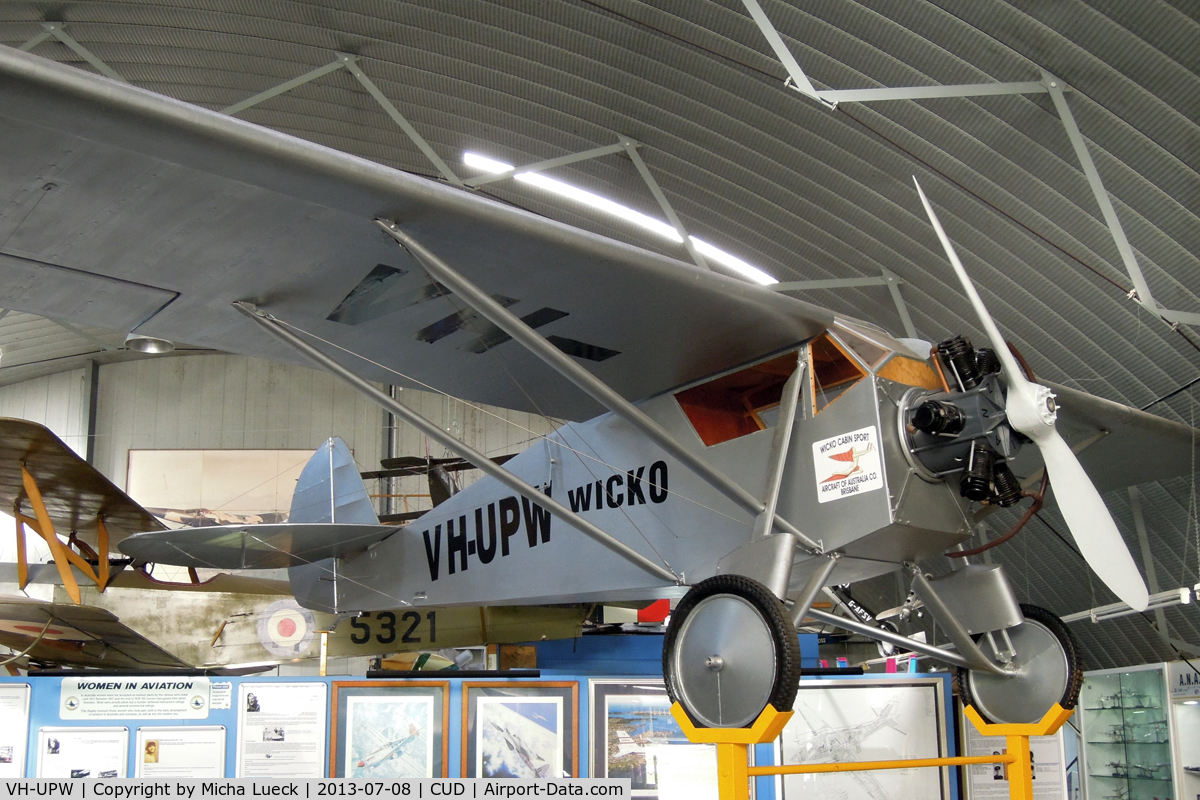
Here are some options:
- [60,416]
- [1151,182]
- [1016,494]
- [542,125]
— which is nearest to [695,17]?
[542,125]

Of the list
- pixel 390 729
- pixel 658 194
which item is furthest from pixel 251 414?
pixel 390 729

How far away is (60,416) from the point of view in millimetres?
24312

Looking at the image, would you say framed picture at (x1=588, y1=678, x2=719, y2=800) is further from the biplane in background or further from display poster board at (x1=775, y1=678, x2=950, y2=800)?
the biplane in background

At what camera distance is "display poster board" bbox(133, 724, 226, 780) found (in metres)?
5.59

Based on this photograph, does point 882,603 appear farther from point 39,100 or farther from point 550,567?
point 39,100

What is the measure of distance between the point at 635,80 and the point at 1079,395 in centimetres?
744

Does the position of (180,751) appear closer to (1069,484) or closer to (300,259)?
(300,259)

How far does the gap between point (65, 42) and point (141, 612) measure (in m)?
7.86

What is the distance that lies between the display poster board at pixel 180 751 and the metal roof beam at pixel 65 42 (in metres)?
9.26

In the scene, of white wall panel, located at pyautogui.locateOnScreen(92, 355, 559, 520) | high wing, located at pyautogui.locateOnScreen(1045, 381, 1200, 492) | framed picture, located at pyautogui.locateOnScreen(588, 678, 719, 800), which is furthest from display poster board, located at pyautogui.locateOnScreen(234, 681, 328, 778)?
white wall panel, located at pyautogui.locateOnScreen(92, 355, 559, 520)

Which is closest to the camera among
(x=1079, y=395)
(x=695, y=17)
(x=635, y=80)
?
(x=1079, y=395)

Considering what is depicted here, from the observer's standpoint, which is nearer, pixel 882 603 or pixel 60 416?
pixel 882 603

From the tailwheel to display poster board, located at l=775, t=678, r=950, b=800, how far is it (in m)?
0.38

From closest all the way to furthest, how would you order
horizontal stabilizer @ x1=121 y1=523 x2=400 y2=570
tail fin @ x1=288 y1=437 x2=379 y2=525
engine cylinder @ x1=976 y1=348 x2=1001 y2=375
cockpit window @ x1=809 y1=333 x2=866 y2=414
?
engine cylinder @ x1=976 y1=348 x2=1001 y2=375
cockpit window @ x1=809 y1=333 x2=866 y2=414
horizontal stabilizer @ x1=121 y1=523 x2=400 y2=570
tail fin @ x1=288 y1=437 x2=379 y2=525
